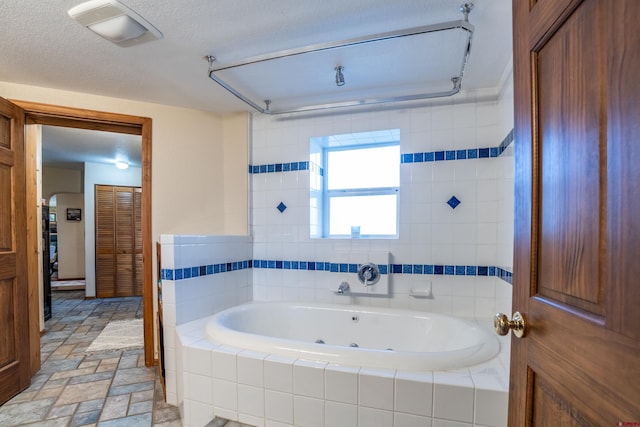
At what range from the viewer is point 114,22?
56.7 inches

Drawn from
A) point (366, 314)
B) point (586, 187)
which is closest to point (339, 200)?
point (366, 314)

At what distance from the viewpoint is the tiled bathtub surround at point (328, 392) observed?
123 cm

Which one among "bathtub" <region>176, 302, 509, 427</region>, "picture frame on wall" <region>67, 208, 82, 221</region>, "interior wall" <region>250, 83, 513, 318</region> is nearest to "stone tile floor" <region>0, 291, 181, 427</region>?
"bathtub" <region>176, 302, 509, 427</region>

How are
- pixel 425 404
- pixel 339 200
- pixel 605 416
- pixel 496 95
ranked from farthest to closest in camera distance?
pixel 339 200
pixel 496 95
pixel 425 404
pixel 605 416

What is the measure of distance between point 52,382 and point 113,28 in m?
2.35

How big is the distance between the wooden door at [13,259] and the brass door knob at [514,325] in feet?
8.71

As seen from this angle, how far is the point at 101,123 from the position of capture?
2.38 metres

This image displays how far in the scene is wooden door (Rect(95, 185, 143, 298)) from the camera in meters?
4.90

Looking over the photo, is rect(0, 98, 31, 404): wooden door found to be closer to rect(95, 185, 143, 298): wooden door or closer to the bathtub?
the bathtub

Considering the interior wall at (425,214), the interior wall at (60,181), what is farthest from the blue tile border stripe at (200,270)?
the interior wall at (60,181)

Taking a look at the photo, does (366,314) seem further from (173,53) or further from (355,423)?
(173,53)

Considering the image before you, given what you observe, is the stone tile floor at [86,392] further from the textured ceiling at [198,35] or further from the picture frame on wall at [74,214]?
the picture frame on wall at [74,214]

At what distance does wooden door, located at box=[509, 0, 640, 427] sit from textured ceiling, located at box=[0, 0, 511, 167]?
78 centimetres

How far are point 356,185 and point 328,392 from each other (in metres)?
1.73
